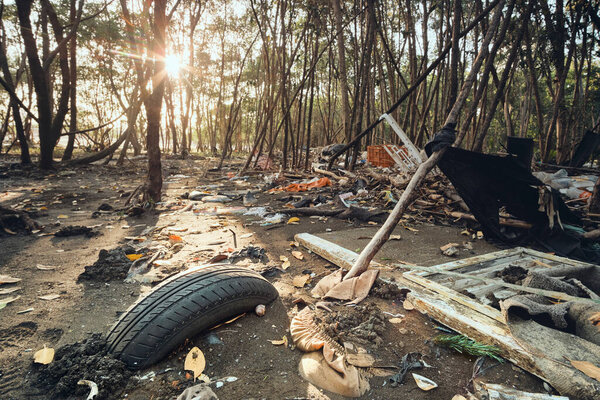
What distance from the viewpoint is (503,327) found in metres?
1.48

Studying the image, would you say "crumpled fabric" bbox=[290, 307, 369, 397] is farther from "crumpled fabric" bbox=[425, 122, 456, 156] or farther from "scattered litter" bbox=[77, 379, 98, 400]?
"crumpled fabric" bbox=[425, 122, 456, 156]

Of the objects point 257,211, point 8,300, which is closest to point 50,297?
point 8,300

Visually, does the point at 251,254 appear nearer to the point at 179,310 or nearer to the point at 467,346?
the point at 179,310

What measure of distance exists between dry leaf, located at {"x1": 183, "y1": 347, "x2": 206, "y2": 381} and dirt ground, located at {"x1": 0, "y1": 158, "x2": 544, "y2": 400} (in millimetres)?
29

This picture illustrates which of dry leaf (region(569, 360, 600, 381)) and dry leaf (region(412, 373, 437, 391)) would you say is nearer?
dry leaf (region(569, 360, 600, 381))

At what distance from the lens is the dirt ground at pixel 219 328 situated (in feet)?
4.07

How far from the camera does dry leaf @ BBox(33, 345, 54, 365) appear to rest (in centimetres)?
135

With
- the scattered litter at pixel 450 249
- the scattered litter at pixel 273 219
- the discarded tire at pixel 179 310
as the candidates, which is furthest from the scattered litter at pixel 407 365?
the scattered litter at pixel 273 219

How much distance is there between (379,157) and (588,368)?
22.3 feet

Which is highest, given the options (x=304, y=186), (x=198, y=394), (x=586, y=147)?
(x=586, y=147)

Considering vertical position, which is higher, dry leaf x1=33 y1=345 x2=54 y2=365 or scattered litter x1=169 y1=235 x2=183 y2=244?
scattered litter x1=169 y1=235 x2=183 y2=244

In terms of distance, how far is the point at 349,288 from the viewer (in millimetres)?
1994

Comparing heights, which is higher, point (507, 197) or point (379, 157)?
point (379, 157)

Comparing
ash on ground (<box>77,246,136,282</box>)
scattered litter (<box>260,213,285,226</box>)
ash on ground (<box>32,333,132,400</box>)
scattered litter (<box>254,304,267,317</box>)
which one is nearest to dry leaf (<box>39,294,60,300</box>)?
ash on ground (<box>77,246,136,282</box>)
